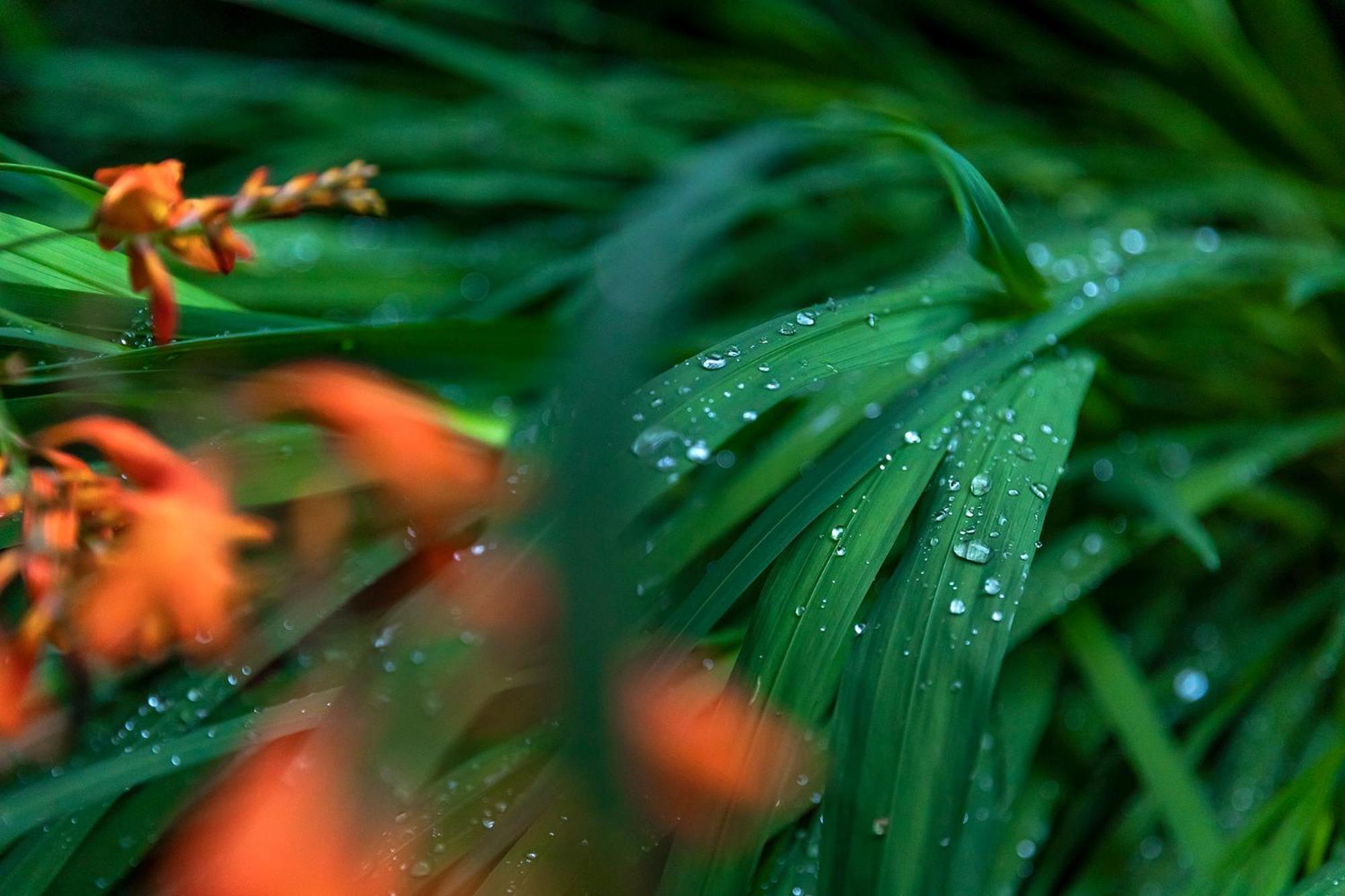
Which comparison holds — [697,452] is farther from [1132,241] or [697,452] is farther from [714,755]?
[1132,241]

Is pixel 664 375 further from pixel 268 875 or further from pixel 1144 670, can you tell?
pixel 1144 670

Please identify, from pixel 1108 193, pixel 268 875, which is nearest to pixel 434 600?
pixel 268 875

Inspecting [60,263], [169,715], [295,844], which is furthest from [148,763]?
[60,263]

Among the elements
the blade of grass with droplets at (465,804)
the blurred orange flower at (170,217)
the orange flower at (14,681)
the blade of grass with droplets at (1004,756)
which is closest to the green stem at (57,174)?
the blurred orange flower at (170,217)

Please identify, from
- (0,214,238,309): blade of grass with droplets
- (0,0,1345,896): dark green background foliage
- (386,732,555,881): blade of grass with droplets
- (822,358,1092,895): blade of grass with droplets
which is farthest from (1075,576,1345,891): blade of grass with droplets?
(0,214,238,309): blade of grass with droplets

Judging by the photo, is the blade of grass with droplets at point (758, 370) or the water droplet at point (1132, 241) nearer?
the blade of grass with droplets at point (758, 370)

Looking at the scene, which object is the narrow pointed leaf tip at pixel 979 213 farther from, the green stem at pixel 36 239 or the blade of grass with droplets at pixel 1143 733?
the green stem at pixel 36 239

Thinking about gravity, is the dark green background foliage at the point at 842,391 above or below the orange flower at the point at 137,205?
below
